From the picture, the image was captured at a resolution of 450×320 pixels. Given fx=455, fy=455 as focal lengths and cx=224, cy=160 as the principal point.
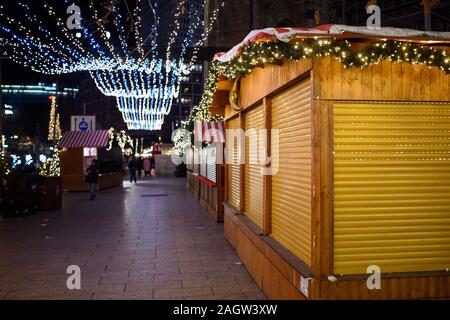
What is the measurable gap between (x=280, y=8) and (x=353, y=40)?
53.1ft

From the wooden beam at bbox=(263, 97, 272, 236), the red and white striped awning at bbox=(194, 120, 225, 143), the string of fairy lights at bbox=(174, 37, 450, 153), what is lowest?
the wooden beam at bbox=(263, 97, 272, 236)

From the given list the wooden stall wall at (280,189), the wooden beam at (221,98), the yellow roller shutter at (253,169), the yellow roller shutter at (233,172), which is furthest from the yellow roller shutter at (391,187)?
the wooden beam at (221,98)

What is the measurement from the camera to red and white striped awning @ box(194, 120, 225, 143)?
1262 centimetres

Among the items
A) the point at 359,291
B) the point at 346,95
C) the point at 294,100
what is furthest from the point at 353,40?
the point at 359,291

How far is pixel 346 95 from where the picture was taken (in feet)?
15.7

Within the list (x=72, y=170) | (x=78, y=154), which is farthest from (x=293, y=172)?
(x=78, y=154)

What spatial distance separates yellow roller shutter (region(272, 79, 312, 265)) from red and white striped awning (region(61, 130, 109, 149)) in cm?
1912

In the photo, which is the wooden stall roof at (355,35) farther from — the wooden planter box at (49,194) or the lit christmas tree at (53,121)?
the lit christmas tree at (53,121)

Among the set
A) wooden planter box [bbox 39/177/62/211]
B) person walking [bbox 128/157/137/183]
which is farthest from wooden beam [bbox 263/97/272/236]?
person walking [bbox 128/157/137/183]

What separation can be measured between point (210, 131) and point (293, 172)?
23.4ft

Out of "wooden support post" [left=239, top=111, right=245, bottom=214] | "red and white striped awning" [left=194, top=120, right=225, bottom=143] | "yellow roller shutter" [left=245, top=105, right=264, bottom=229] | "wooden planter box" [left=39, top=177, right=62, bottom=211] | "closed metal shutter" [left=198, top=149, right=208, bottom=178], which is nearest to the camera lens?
"yellow roller shutter" [left=245, top=105, right=264, bottom=229]

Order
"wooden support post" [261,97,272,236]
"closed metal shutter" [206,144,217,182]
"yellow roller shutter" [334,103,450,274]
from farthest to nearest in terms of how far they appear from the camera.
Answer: "closed metal shutter" [206,144,217,182], "wooden support post" [261,97,272,236], "yellow roller shutter" [334,103,450,274]

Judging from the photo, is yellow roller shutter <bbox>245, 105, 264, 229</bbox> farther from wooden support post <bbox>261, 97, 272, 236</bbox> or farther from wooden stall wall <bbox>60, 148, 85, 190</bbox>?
wooden stall wall <bbox>60, 148, 85, 190</bbox>
